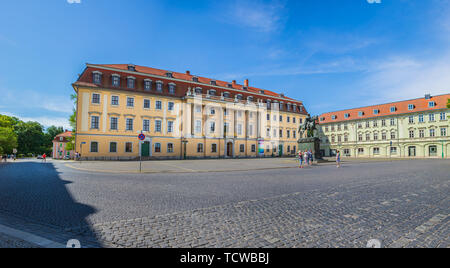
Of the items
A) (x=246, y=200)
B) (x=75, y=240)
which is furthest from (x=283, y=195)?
(x=75, y=240)

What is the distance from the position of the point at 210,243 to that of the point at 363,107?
73.0 meters

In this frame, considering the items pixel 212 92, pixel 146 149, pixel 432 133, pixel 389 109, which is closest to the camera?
pixel 146 149

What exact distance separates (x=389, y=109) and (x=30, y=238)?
233 feet

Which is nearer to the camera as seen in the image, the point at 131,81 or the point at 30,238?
the point at 30,238

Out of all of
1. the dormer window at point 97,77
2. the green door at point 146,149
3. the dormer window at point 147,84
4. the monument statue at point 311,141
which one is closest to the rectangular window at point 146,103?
the dormer window at point 147,84

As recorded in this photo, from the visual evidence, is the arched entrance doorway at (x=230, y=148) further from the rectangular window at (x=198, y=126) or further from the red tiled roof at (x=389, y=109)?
the red tiled roof at (x=389, y=109)

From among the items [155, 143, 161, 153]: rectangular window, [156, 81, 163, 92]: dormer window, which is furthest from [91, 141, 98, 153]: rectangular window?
[156, 81, 163, 92]: dormer window

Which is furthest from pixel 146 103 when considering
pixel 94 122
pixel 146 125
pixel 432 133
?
pixel 432 133

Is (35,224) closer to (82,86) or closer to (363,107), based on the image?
(82,86)

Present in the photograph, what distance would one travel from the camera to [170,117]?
39.4 metres

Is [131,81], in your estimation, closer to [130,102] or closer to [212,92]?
[130,102]

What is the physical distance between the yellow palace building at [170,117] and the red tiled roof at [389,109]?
77.7 ft

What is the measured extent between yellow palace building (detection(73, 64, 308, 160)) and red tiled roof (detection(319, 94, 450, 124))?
23.7 m
